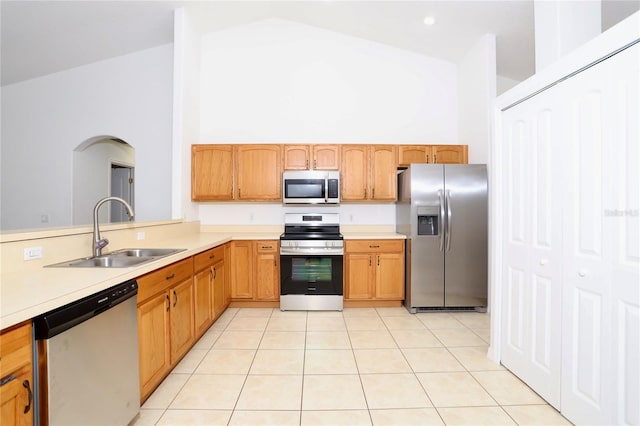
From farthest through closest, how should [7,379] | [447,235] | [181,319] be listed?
[447,235] → [181,319] → [7,379]

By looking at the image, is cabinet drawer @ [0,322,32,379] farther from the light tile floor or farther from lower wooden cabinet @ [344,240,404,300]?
lower wooden cabinet @ [344,240,404,300]

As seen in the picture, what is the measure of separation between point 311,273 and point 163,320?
1.89 metres

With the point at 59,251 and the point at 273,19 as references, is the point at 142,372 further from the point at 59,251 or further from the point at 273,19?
the point at 273,19

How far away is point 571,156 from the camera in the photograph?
1.78m

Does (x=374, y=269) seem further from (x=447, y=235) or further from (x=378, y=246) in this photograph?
(x=447, y=235)

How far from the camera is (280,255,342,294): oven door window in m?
3.69

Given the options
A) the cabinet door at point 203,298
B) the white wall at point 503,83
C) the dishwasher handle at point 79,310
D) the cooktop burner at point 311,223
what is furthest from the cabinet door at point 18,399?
the white wall at point 503,83

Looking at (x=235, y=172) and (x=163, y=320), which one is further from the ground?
(x=235, y=172)

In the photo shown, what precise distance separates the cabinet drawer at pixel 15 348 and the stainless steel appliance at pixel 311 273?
8.71 ft

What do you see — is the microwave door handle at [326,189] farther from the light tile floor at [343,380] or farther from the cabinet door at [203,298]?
the cabinet door at [203,298]

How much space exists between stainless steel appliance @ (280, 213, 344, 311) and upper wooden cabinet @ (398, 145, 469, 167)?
1.49 m

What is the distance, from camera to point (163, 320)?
2.10 m

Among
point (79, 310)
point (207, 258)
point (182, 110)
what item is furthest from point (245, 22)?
point (79, 310)

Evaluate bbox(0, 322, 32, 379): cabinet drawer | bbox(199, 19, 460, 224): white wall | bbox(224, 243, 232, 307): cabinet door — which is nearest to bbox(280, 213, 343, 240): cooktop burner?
bbox(199, 19, 460, 224): white wall
